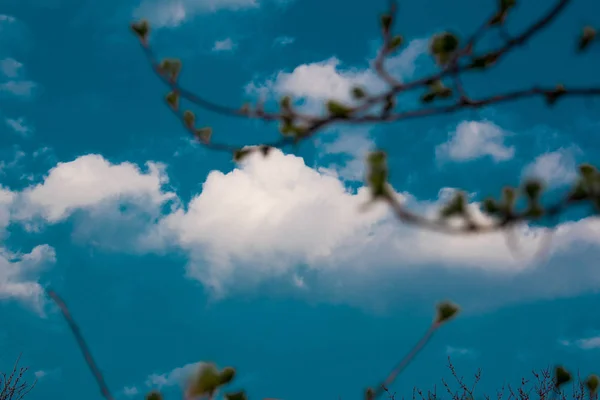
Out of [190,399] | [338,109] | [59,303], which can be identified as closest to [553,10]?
[338,109]

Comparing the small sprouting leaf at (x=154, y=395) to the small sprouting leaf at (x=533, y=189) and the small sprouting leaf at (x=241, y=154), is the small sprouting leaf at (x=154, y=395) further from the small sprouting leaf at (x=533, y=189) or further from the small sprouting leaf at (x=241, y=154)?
the small sprouting leaf at (x=533, y=189)

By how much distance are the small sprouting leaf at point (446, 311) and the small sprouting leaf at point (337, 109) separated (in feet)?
1.99

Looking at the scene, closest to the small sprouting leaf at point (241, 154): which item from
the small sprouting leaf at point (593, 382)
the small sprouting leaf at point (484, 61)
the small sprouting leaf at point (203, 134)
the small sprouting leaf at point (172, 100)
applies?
the small sprouting leaf at point (203, 134)

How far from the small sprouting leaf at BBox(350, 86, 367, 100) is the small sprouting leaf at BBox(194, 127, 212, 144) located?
66 cm

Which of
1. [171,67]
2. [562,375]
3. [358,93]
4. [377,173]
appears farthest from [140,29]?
[562,375]

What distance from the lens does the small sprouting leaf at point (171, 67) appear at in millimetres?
2107

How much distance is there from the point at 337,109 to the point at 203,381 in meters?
0.81

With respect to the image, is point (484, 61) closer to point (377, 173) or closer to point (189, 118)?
point (377, 173)

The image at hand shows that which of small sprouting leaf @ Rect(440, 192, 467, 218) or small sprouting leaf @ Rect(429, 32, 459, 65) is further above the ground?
small sprouting leaf @ Rect(429, 32, 459, 65)

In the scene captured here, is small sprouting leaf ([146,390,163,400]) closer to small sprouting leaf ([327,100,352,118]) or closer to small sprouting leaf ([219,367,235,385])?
small sprouting leaf ([219,367,235,385])

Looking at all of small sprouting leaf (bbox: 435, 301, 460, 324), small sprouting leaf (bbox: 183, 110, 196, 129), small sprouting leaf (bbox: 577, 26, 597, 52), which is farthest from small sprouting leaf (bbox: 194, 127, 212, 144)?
small sprouting leaf (bbox: 577, 26, 597, 52)

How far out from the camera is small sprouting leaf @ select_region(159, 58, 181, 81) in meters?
2.11

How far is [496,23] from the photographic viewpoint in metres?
1.99

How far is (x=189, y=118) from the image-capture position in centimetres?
227
